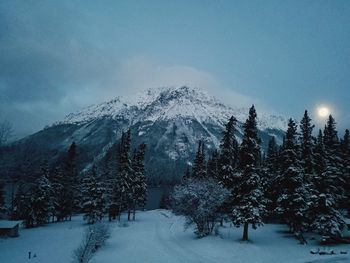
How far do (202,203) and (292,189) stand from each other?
1286 centimetres

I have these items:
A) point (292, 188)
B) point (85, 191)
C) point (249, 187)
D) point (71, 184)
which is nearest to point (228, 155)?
point (249, 187)

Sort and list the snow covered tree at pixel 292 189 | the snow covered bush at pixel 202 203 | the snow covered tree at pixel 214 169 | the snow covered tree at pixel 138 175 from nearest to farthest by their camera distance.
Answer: the snow covered tree at pixel 292 189 < the snow covered bush at pixel 202 203 < the snow covered tree at pixel 214 169 < the snow covered tree at pixel 138 175

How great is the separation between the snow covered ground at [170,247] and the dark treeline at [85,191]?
7659mm

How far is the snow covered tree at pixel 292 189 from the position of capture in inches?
1679

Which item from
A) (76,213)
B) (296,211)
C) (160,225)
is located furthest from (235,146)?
(76,213)

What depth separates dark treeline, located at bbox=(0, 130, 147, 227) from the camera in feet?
208

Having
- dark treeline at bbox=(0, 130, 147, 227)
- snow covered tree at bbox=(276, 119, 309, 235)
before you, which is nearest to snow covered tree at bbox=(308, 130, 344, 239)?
snow covered tree at bbox=(276, 119, 309, 235)

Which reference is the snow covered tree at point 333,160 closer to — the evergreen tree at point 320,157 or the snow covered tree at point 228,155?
the evergreen tree at point 320,157

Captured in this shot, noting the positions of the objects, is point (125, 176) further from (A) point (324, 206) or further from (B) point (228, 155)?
(A) point (324, 206)

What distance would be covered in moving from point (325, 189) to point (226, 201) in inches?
554

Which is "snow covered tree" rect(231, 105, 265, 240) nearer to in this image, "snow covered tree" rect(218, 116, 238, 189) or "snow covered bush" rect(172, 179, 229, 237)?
"snow covered bush" rect(172, 179, 229, 237)

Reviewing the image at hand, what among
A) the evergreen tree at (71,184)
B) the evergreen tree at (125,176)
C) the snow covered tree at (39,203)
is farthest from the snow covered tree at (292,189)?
the evergreen tree at (71,184)

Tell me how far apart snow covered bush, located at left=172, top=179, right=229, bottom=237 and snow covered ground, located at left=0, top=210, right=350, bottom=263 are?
2285mm

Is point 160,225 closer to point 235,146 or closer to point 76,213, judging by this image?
point 235,146
